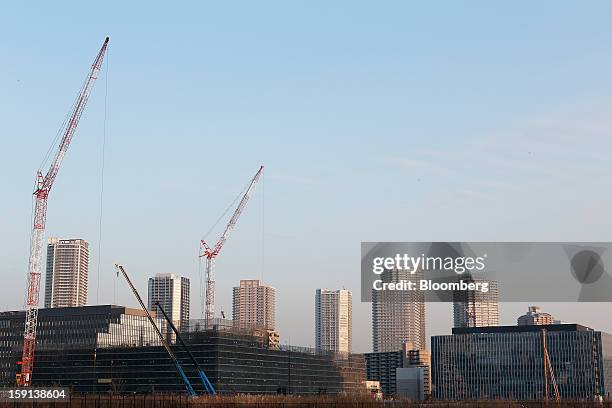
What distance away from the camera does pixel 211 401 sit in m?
109

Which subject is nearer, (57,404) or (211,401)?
(57,404)

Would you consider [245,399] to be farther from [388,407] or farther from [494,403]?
[494,403]

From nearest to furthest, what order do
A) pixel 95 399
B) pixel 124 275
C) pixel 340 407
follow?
pixel 95 399
pixel 340 407
pixel 124 275

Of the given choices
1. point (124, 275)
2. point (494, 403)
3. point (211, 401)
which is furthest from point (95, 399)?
point (124, 275)

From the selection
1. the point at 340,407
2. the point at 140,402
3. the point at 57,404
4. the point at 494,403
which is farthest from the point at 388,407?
the point at 57,404

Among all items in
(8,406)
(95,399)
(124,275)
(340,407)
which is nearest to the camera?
(8,406)

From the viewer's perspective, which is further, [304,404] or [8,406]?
[304,404]

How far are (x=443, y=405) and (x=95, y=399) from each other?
1627 inches

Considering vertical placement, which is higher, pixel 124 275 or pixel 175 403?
pixel 124 275

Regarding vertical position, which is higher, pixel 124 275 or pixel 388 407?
pixel 124 275

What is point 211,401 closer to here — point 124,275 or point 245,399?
point 245,399

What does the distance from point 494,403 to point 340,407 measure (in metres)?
20.5

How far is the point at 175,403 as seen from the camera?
10556cm

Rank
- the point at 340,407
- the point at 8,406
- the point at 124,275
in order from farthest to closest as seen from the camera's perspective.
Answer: the point at 124,275 < the point at 340,407 < the point at 8,406
